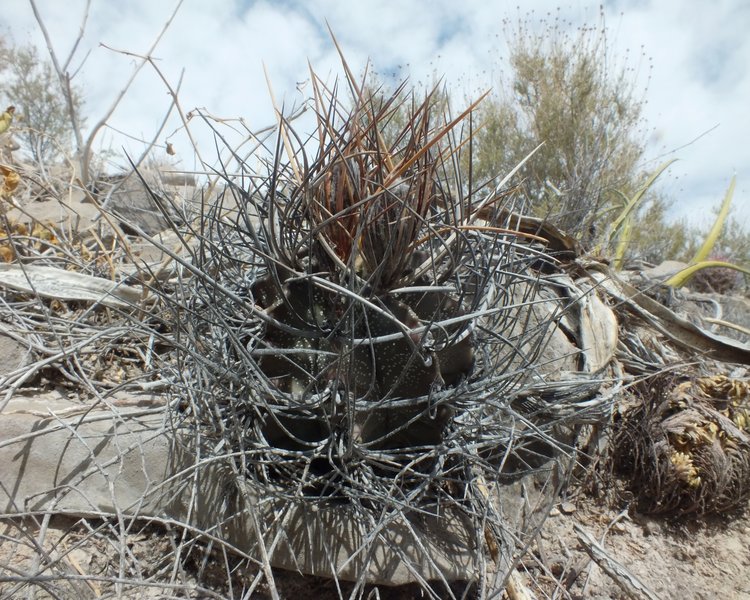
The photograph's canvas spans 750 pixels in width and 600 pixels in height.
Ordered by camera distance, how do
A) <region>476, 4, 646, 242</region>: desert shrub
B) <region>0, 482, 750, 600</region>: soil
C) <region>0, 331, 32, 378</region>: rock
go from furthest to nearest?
<region>476, 4, 646, 242</region>: desert shrub
<region>0, 331, 32, 378</region>: rock
<region>0, 482, 750, 600</region>: soil

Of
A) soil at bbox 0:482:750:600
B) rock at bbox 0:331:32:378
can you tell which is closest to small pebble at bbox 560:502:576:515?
soil at bbox 0:482:750:600

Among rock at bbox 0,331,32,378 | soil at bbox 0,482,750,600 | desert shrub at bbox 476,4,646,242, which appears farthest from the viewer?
desert shrub at bbox 476,4,646,242

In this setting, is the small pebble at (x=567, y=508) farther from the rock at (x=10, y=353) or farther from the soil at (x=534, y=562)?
the rock at (x=10, y=353)

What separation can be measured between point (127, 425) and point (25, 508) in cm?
27

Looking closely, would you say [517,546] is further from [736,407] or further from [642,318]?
[642,318]

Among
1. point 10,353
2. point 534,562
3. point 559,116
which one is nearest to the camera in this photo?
point 534,562

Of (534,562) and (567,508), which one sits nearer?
(534,562)

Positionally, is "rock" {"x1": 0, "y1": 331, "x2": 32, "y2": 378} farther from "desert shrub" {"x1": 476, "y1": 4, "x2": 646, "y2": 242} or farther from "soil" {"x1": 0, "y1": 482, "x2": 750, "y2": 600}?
"desert shrub" {"x1": 476, "y1": 4, "x2": 646, "y2": 242}

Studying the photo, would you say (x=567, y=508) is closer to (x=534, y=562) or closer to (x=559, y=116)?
(x=534, y=562)

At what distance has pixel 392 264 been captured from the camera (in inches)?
45.5

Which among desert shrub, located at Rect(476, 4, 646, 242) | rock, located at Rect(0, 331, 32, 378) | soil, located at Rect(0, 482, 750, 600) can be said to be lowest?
soil, located at Rect(0, 482, 750, 600)

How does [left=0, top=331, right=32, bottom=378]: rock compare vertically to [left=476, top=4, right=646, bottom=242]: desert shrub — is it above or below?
below

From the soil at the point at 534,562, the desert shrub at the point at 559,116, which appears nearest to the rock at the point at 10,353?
the soil at the point at 534,562

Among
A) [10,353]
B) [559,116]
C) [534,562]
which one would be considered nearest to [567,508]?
[534,562]
